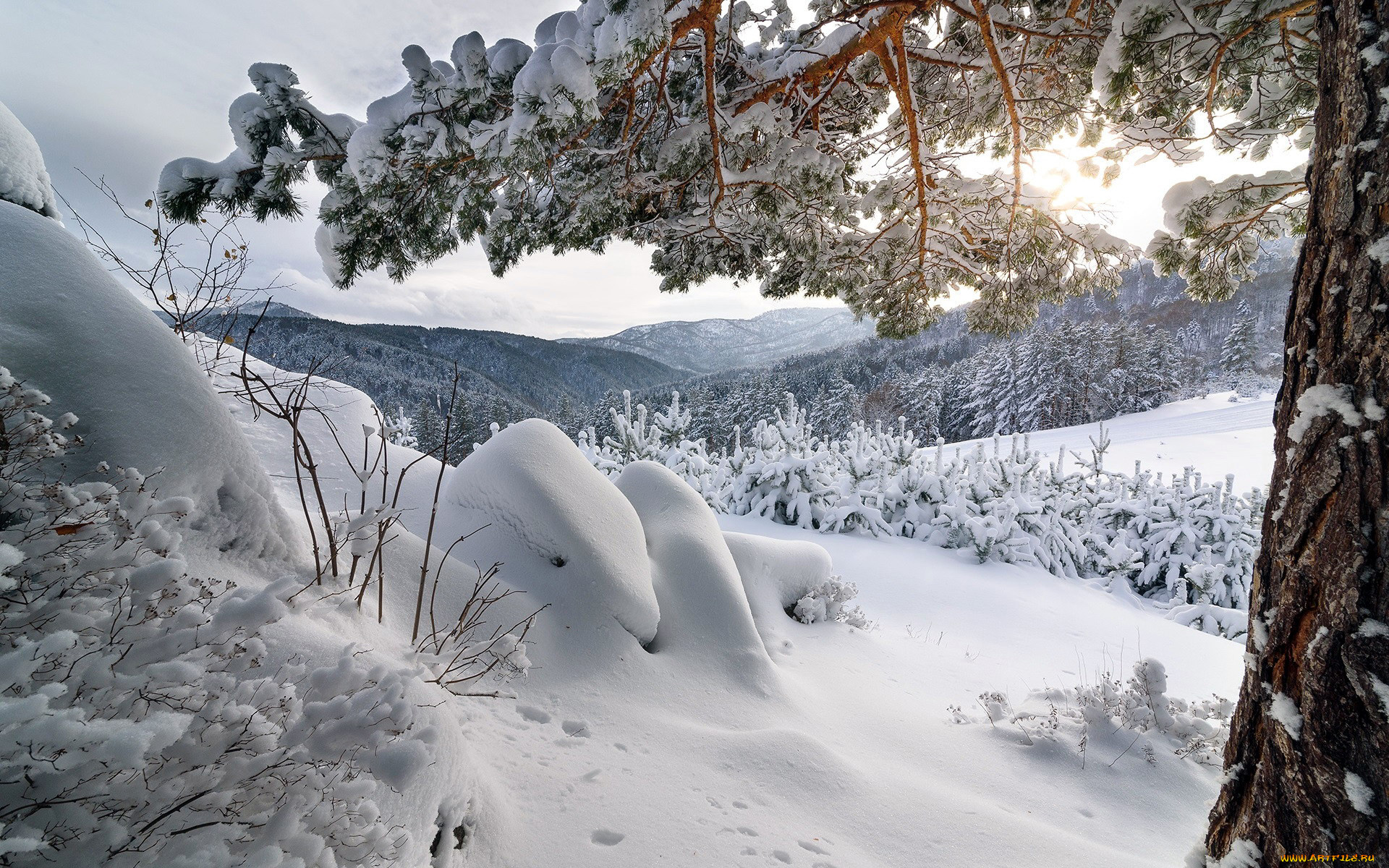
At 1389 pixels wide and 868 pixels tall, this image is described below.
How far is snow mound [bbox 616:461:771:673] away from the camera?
324cm

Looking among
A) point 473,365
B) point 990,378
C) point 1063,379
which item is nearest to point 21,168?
point 990,378

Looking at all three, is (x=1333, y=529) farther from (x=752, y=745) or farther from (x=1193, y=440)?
(x=1193, y=440)

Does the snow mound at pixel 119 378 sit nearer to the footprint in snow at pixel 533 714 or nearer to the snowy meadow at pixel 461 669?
the snowy meadow at pixel 461 669

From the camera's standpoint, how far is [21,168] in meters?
2.10

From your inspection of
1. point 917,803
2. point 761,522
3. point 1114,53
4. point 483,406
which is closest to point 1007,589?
point 761,522

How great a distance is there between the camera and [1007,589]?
6281 mm

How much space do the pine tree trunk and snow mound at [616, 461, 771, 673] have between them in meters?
2.23

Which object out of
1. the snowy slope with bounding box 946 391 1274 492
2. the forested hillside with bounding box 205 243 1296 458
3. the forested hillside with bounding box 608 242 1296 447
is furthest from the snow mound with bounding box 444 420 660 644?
the forested hillside with bounding box 608 242 1296 447

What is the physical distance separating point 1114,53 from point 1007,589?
221 inches

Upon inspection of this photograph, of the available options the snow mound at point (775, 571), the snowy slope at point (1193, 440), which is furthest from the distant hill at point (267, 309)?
the snowy slope at point (1193, 440)

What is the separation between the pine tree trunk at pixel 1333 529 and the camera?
1.21 metres

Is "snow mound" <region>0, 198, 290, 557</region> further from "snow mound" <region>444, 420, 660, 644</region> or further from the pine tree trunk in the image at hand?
the pine tree trunk

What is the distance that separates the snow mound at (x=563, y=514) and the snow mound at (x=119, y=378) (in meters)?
1.34

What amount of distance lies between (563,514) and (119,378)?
196cm
